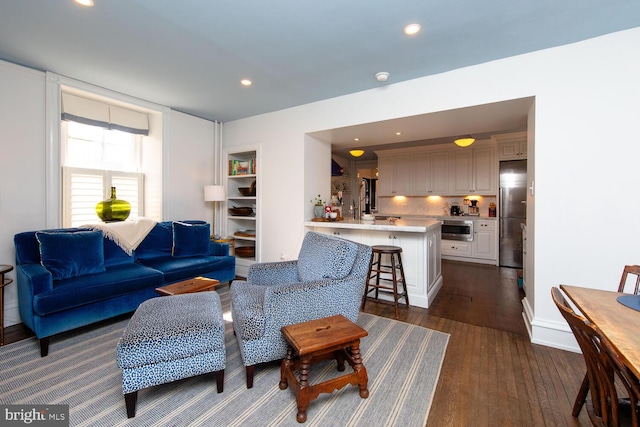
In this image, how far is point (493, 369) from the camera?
6.61 feet

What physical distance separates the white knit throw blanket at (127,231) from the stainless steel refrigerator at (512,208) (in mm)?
5949

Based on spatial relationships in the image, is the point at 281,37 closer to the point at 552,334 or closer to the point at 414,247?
the point at 414,247

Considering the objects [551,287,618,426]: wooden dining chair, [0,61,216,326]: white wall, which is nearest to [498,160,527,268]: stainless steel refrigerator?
[551,287,618,426]: wooden dining chair

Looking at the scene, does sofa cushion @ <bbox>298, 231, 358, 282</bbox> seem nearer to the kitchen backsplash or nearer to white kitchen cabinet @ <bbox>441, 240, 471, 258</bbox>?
white kitchen cabinet @ <bbox>441, 240, 471, 258</bbox>

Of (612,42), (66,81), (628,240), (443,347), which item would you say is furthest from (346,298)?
(66,81)

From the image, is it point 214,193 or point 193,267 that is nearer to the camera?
point 193,267

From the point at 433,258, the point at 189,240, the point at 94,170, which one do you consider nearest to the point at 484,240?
the point at 433,258

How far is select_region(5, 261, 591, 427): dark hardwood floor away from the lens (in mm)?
1582

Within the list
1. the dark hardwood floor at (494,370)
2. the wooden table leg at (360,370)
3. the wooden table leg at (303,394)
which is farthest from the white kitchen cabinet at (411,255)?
the wooden table leg at (303,394)

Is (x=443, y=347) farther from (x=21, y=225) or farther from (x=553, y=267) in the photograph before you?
(x=21, y=225)

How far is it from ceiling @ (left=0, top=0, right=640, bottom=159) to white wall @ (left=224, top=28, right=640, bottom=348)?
0.16m

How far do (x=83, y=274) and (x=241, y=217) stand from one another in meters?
2.21

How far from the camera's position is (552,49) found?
240 centimetres

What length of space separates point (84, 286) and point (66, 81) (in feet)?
7.38
